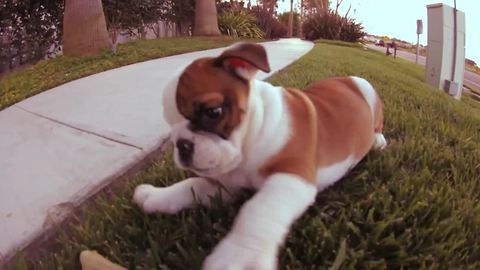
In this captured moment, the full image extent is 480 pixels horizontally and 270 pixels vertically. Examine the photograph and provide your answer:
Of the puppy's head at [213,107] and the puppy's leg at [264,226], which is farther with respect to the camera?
the puppy's head at [213,107]

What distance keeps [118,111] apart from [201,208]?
2034mm

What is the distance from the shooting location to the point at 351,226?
1610 millimetres

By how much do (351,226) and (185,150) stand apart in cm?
66

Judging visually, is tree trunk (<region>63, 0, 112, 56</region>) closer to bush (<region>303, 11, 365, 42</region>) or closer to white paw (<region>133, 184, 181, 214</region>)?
white paw (<region>133, 184, 181, 214</region>)

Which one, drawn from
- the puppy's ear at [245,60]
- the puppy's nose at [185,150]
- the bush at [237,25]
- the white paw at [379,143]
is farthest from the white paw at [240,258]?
the bush at [237,25]

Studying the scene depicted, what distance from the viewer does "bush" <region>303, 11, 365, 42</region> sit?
17.1 metres

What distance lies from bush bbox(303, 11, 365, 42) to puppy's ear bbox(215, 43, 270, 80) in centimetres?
1647

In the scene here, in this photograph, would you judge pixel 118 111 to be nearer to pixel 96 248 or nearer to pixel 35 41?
pixel 96 248

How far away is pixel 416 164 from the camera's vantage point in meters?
2.22

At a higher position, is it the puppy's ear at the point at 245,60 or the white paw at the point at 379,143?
the puppy's ear at the point at 245,60

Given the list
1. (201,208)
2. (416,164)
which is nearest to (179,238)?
(201,208)

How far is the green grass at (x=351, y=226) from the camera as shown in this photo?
59.1 inches

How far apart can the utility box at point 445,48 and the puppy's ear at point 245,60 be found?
7.64m

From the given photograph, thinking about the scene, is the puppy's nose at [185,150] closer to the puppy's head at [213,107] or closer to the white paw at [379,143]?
the puppy's head at [213,107]
